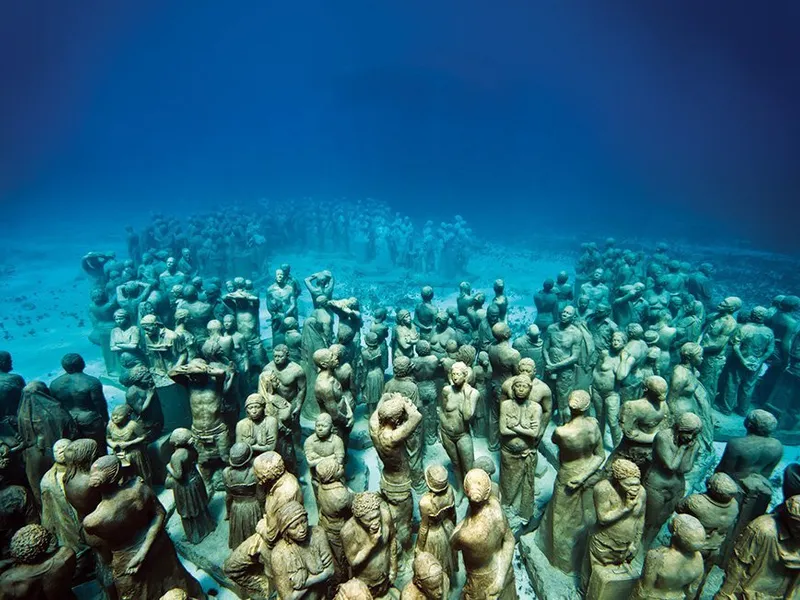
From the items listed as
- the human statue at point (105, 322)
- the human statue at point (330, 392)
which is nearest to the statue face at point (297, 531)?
the human statue at point (330, 392)

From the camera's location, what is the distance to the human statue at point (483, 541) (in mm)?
4230

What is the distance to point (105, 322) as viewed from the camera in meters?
13.2

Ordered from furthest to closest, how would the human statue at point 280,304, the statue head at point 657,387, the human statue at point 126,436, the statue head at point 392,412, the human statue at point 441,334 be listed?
the human statue at point 280,304
the human statue at point 441,334
the human statue at point 126,436
the statue head at point 657,387
the statue head at point 392,412

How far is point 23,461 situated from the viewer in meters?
6.74

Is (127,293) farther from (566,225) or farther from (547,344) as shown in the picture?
(566,225)

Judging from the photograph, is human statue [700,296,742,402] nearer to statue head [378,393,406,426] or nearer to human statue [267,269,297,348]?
statue head [378,393,406,426]

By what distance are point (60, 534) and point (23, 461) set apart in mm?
1865

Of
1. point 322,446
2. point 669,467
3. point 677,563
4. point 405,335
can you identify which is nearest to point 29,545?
point 322,446

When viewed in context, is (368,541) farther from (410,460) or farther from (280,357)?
(280,357)

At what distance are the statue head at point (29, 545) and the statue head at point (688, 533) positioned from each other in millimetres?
5922

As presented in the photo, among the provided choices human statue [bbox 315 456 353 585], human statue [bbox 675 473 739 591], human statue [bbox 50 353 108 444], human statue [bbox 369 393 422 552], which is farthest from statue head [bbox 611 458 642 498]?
human statue [bbox 50 353 108 444]

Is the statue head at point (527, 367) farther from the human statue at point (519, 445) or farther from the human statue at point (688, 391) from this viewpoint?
the human statue at point (688, 391)


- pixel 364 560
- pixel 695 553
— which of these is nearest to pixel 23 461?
pixel 364 560

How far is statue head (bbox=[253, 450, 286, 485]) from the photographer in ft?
15.4
